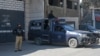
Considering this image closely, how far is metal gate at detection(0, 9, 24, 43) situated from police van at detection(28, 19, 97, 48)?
274 cm

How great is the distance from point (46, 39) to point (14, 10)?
5848mm

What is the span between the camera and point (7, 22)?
27.3 metres

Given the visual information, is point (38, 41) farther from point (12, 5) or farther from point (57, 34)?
point (12, 5)

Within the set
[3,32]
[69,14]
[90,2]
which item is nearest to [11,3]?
[3,32]

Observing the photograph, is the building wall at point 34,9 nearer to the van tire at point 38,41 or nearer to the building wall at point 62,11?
the building wall at point 62,11

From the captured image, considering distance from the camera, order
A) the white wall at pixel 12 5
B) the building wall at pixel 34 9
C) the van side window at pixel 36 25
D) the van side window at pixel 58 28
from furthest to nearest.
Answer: the building wall at pixel 34 9, the white wall at pixel 12 5, the van side window at pixel 36 25, the van side window at pixel 58 28

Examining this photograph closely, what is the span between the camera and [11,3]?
27.9 m

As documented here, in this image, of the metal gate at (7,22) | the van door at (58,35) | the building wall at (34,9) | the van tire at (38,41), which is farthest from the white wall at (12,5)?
the van door at (58,35)

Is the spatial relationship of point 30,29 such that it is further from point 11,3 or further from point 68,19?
point 68,19

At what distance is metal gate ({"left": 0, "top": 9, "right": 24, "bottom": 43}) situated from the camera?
87.7 ft

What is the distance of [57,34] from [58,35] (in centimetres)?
14

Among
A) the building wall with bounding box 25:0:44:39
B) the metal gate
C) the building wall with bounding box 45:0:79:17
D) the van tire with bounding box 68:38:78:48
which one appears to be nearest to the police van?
the van tire with bounding box 68:38:78:48

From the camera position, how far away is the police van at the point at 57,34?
22.1 metres

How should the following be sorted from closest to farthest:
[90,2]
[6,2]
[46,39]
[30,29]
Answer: [46,39]
[30,29]
[6,2]
[90,2]
